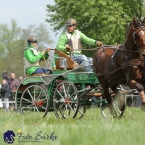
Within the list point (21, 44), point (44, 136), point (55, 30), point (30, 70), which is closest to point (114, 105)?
point (30, 70)

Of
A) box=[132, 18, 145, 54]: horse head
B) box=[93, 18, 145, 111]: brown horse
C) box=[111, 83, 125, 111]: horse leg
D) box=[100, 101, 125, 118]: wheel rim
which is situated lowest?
box=[100, 101, 125, 118]: wheel rim

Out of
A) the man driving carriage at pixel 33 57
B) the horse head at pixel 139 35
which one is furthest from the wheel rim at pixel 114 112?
the horse head at pixel 139 35

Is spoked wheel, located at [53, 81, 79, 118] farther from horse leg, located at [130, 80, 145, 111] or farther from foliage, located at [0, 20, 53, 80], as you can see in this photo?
foliage, located at [0, 20, 53, 80]

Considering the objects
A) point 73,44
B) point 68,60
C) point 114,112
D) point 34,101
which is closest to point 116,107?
point 114,112

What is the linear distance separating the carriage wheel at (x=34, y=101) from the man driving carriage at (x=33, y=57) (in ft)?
1.20

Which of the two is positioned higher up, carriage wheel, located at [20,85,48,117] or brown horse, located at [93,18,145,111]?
brown horse, located at [93,18,145,111]

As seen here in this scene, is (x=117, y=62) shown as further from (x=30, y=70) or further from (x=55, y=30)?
(x=55, y=30)

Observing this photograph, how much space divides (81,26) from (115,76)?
76.6 feet

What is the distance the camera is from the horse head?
9.62 m

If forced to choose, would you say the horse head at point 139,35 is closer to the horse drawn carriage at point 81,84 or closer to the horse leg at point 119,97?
the horse drawn carriage at point 81,84

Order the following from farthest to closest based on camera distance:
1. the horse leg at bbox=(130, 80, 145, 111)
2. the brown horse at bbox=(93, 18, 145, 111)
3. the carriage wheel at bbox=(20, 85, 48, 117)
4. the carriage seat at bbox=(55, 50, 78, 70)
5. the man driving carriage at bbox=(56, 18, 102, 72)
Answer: the carriage wheel at bbox=(20, 85, 48, 117) → the man driving carriage at bbox=(56, 18, 102, 72) → the carriage seat at bbox=(55, 50, 78, 70) → the brown horse at bbox=(93, 18, 145, 111) → the horse leg at bbox=(130, 80, 145, 111)

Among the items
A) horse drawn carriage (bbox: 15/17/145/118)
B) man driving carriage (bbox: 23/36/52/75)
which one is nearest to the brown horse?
horse drawn carriage (bbox: 15/17/145/118)

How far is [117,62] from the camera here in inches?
405

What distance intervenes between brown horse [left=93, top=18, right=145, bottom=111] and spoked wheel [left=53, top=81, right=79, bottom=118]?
2.13ft
